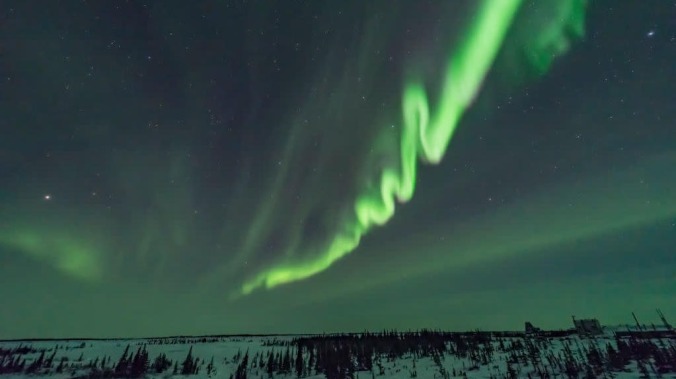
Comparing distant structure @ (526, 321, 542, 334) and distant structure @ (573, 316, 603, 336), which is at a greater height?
distant structure @ (526, 321, 542, 334)

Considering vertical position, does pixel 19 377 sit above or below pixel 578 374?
above

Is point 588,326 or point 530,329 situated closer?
point 588,326

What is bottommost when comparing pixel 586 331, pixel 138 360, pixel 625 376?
pixel 625 376

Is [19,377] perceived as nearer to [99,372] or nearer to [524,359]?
[99,372]

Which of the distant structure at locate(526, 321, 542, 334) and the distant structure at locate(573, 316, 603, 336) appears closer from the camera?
the distant structure at locate(573, 316, 603, 336)

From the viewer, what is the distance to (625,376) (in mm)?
34188

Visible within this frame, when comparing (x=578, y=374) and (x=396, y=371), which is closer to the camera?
(x=578, y=374)

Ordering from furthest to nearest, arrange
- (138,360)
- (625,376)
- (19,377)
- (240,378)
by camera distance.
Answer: (138,360), (19,377), (240,378), (625,376)

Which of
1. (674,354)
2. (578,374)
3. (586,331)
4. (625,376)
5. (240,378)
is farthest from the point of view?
(586,331)

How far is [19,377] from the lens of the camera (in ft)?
160

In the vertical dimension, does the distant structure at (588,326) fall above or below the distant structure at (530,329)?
below

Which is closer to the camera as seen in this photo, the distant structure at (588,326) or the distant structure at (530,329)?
the distant structure at (588,326)

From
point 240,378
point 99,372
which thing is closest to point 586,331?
point 240,378

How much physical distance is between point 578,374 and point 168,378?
165ft
